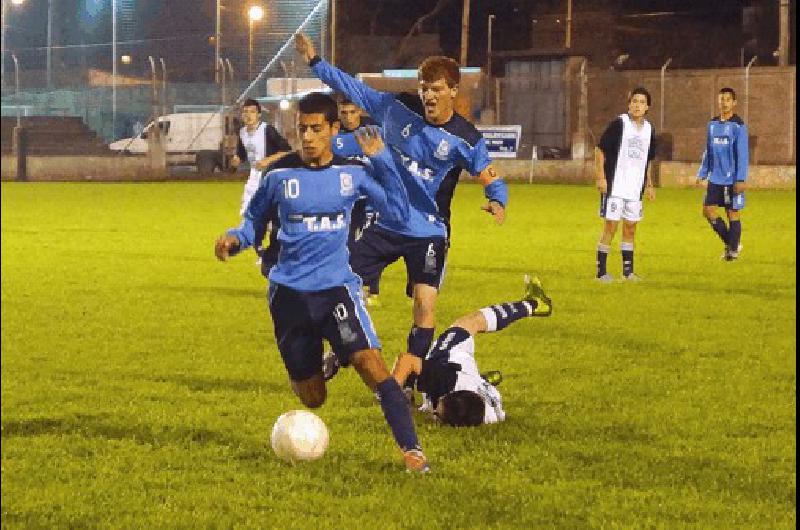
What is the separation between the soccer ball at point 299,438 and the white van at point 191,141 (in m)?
37.1

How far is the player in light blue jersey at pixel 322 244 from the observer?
23.6 ft

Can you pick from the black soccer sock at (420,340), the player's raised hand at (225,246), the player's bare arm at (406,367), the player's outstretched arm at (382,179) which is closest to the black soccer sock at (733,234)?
the black soccer sock at (420,340)

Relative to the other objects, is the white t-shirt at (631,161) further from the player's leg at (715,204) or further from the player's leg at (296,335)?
the player's leg at (296,335)

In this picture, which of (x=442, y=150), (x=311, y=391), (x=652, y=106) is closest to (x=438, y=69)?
(x=442, y=150)

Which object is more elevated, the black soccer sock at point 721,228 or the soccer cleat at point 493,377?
the black soccer sock at point 721,228

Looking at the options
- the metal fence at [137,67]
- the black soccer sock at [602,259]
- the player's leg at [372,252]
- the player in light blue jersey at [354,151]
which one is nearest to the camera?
the player's leg at [372,252]

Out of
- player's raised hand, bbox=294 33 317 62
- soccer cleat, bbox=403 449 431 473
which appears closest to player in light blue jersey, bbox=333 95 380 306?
player's raised hand, bbox=294 33 317 62

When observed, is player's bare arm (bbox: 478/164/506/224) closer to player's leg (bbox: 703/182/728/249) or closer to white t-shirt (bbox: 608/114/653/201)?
white t-shirt (bbox: 608/114/653/201)

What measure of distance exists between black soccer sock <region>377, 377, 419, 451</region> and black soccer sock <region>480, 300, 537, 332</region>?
2333 millimetres

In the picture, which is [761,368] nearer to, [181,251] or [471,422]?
[471,422]

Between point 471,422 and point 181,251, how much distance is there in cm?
1261

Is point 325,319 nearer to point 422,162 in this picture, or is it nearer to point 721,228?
point 422,162

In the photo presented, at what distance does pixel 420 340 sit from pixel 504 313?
716 mm

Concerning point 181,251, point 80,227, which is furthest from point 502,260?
point 80,227
